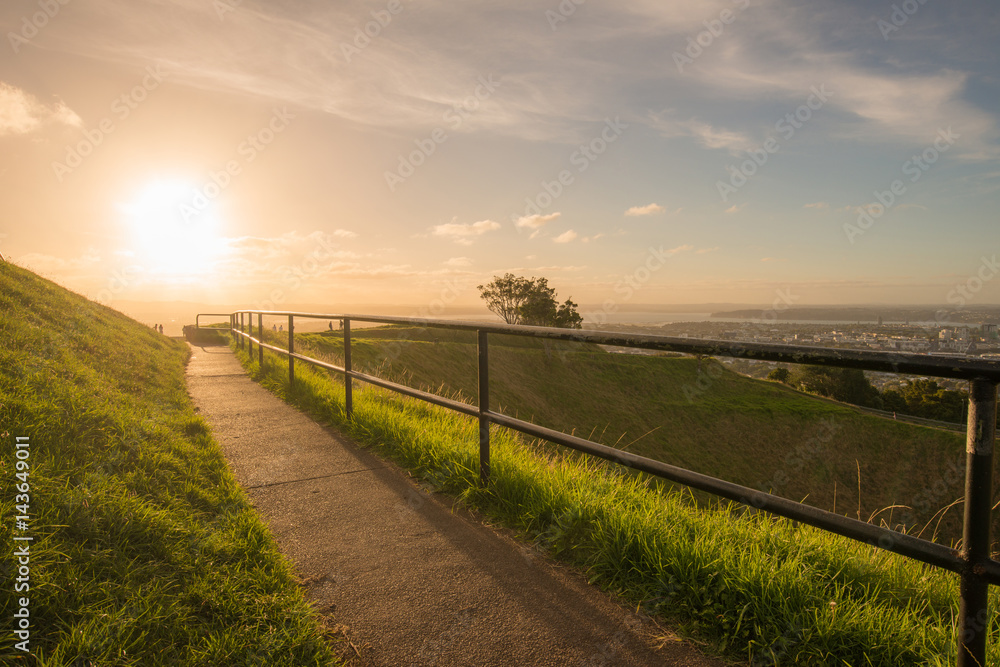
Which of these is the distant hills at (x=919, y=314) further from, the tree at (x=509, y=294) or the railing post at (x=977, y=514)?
the tree at (x=509, y=294)

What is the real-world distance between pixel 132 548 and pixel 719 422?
162ft

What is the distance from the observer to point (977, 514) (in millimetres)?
1352

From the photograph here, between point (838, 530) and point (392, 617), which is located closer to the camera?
point (838, 530)

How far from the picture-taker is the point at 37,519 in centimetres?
222

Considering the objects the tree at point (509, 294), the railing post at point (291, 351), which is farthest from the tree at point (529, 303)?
the railing post at point (291, 351)

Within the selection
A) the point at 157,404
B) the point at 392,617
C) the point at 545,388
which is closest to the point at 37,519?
the point at 392,617

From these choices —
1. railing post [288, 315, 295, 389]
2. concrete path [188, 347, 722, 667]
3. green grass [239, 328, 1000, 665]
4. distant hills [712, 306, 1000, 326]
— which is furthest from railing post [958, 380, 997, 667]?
railing post [288, 315, 295, 389]

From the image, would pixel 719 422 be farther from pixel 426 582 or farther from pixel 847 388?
pixel 426 582

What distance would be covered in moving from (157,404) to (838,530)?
6.09 m

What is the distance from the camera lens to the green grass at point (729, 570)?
1.72 metres

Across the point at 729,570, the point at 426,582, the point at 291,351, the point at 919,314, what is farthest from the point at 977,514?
the point at 919,314

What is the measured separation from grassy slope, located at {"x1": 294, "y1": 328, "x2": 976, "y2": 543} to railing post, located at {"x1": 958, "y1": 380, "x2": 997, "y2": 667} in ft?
98.0

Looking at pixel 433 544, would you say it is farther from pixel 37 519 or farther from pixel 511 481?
pixel 37 519

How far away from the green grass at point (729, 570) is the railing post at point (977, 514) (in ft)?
0.84
